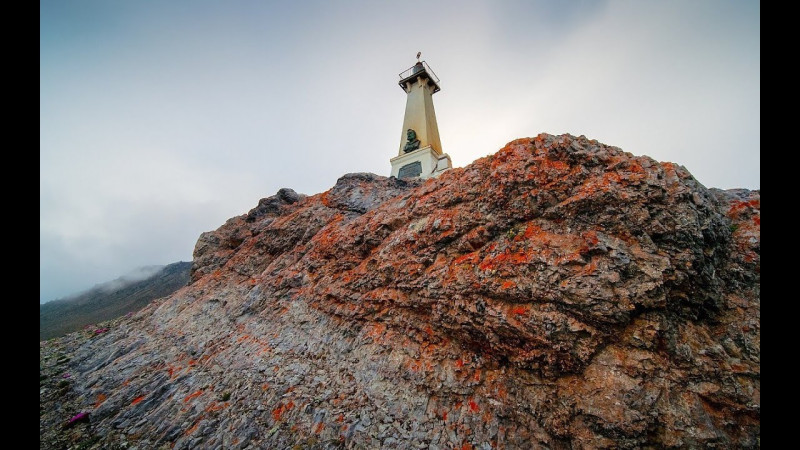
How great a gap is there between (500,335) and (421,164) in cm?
1841

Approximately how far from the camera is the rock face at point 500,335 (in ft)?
22.5

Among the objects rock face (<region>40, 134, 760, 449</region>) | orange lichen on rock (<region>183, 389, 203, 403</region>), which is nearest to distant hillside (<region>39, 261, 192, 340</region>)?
rock face (<region>40, 134, 760, 449</region>)

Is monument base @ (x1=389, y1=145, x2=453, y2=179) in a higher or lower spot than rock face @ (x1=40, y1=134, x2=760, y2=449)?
higher

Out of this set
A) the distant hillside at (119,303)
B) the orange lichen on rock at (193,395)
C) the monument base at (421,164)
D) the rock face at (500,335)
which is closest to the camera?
the rock face at (500,335)

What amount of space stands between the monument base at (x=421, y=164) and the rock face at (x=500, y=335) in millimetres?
10214

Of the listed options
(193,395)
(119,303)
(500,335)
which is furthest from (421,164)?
(119,303)

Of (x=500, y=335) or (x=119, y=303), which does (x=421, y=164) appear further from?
(x=119, y=303)

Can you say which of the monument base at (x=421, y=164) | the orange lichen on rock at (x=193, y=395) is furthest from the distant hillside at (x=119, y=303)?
the monument base at (x=421, y=164)

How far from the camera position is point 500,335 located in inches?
335

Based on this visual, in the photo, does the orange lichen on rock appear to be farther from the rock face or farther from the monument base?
the monument base

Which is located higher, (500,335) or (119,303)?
(119,303)

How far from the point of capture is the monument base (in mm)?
23861

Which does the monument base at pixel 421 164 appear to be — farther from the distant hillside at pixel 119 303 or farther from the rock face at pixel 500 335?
the distant hillside at pixel 119 303

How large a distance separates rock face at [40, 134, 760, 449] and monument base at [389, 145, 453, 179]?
10214mm
